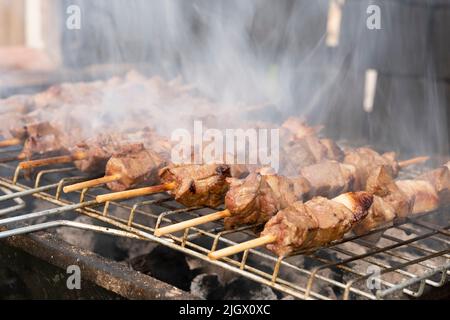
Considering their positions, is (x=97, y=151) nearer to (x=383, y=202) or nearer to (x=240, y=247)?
(x=240, y=247)

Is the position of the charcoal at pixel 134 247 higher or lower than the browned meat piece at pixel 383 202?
lower

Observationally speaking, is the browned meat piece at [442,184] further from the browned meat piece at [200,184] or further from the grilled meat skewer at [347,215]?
the browned meat piece at [200,184]

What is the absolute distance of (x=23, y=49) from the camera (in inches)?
318

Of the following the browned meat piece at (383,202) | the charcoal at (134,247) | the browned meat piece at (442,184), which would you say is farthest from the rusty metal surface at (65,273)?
the browned meat piece at (442,184)

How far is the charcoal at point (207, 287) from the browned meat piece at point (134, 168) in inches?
30.2

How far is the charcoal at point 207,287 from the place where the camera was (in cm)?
416

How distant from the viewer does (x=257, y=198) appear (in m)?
3.39

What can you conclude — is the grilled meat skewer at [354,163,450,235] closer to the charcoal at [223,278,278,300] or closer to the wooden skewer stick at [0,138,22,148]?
the charcoal at [223,278,278,300]

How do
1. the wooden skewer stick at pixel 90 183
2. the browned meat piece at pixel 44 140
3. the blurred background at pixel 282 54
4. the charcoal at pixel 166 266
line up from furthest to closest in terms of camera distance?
the blurred background at pixel 282 54, the browned meat piece at pixel 44 140, the charcoal at pixel 166 266, the wooden skewer stick at pixel 90 183

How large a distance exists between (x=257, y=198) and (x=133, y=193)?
0.70 metres

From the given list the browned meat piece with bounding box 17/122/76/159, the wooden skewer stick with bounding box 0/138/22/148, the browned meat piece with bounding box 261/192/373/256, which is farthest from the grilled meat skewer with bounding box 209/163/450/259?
the wooden skewer stick with bounding box 0/138/22/148

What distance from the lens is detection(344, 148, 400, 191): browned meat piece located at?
13.9 ft

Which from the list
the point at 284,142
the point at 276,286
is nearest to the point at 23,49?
the point at 284,142

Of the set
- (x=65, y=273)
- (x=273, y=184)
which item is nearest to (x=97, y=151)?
(x=65, y=273)
